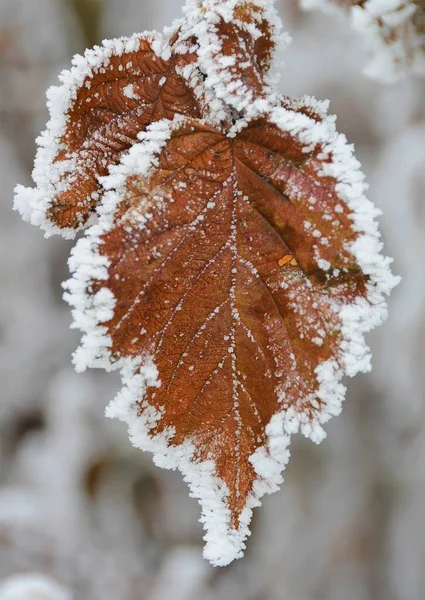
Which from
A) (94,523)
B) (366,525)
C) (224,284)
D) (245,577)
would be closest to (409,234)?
(366,525)

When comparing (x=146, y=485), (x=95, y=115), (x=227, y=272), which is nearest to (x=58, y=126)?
(x=95, y=115)

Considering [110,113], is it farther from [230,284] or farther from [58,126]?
[230,284]

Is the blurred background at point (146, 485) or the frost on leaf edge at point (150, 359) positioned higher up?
the blurred background at point (146, 485)

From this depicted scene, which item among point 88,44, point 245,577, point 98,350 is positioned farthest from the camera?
point 245,577

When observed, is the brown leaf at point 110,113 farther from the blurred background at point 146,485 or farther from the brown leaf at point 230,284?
the blurred background at point 146,485

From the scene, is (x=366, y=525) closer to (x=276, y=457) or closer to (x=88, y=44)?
(x=276, y=457)

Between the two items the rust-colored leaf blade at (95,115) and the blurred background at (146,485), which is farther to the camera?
the blurred background at (146,485)

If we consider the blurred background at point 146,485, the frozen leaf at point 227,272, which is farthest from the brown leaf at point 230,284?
the blurred background at point 146,485
